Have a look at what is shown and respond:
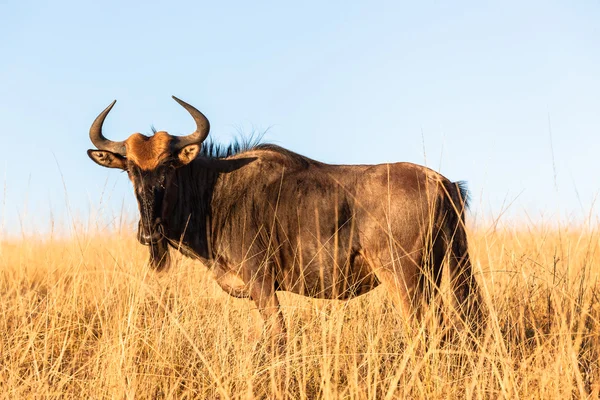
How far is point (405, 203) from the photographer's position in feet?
18.6

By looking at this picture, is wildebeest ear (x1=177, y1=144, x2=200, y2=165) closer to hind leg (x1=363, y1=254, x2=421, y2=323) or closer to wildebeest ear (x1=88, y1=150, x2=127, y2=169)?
wildebeest ear (x1=88, y1=150, x2=127, y2=169)

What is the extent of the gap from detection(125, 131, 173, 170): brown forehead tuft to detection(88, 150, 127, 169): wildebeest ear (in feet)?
0.51

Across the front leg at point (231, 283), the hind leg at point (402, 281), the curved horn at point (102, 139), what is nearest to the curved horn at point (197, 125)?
the curved horn at point (102, 139)

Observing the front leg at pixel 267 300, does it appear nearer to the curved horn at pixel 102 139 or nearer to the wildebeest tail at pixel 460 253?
the wildebeest tail at pixel 460 253

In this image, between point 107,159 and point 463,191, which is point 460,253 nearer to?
point 463,191

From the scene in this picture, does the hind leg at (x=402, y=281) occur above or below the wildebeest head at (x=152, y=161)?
below

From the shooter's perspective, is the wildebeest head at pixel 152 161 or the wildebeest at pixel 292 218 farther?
the wildebeest head at pixel 152 161

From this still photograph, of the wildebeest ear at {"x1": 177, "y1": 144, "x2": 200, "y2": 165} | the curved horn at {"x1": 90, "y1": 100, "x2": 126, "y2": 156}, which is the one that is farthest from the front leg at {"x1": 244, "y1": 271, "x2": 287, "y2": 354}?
the curved horn at {"x1": 90, "y1": 100, "x2": 126, "y2": 156}

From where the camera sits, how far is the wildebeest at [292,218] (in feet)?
18.4

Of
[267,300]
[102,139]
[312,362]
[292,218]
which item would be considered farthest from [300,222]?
[102,139]

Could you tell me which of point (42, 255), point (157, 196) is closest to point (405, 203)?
point (157, 196)

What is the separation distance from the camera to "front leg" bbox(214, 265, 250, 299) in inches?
231

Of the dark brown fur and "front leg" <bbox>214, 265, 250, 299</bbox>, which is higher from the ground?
the dark brown fur

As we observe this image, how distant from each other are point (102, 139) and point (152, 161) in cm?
90
